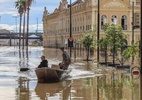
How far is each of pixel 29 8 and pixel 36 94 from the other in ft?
281

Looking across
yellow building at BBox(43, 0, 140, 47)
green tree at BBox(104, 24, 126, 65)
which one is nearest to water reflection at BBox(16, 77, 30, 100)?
green tree at BBox(104, 24, 126, 65)

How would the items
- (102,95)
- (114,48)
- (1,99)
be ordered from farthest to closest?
(114,48) → (102,95) → (1,99)

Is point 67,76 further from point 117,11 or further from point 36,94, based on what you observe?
point 117,11

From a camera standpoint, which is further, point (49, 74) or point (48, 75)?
point (48, 75)

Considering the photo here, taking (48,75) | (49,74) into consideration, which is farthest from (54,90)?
(48,75)

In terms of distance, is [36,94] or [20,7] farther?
[20,7]

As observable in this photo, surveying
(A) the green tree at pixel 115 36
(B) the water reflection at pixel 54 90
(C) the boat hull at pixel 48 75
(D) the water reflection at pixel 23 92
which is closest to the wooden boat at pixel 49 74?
(C) the boat hull at pixel 48 75

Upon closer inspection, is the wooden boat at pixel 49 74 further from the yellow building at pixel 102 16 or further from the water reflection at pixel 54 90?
the yellow building at pixel 102 16

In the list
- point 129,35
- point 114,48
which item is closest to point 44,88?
point 114,48

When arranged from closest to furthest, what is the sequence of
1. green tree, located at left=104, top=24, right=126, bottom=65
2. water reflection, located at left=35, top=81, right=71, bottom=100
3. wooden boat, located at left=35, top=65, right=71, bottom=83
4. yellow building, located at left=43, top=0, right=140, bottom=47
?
water reflection, located at left=35, top=81, right=71, bottom=100 < wooden boat, located at left=35, top=65, right=71, bottom=83 < green tree, located at left=104, top=24, right=126, bottom=65 < yellow building, located at left=43, top=0, right=140, bottom=47

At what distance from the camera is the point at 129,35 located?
291ft

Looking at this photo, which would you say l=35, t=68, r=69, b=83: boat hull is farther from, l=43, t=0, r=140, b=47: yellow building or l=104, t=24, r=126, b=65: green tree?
l=43, t=0, r=140, b=47: yellow building

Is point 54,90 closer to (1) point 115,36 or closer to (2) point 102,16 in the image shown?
(1) point 115,36

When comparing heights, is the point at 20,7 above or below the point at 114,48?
above
